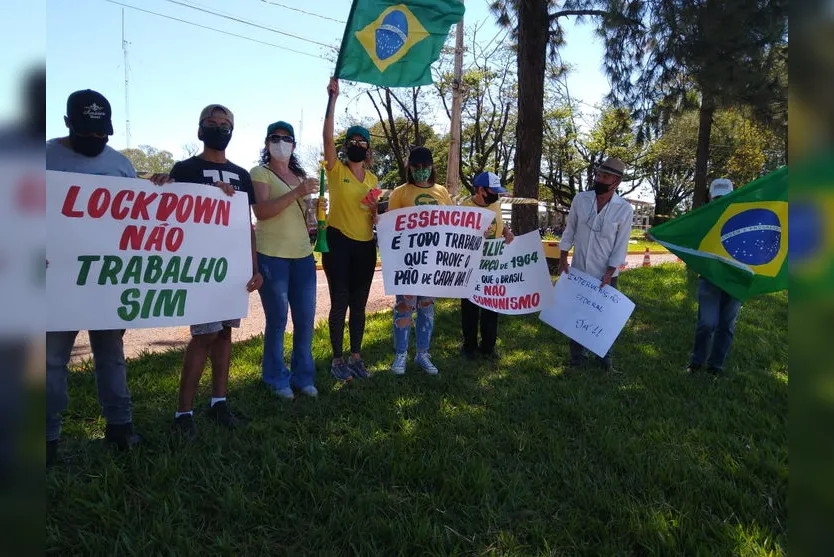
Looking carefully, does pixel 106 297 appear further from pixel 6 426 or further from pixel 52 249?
pixel 6 426

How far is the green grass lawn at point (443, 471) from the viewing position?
234cm

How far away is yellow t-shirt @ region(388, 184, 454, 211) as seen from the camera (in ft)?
15.4

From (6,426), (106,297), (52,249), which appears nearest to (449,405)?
(106,297)

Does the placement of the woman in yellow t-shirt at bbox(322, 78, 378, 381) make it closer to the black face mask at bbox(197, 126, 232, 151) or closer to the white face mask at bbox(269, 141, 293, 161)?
the white face mask at bbox(269, 141, 293, 161)

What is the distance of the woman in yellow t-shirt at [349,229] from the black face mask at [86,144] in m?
1.66

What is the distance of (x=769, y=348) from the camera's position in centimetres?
588

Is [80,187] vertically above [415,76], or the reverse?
[415,76]

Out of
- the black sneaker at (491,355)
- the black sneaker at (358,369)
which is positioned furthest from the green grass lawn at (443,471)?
the black sneaker at (491,355)

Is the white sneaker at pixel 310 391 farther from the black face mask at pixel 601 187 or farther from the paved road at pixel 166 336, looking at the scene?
the black face mask at pixel 601 187

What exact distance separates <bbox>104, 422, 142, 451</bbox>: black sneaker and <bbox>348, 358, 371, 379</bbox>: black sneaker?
6.20 ft

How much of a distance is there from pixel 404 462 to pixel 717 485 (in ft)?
5.58

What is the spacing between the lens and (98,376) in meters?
3.08

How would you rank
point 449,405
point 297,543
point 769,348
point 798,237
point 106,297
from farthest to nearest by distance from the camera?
point 769,348, point 449,405, point 106,297, point 297,543, point 798,237

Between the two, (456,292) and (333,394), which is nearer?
(333,394)
